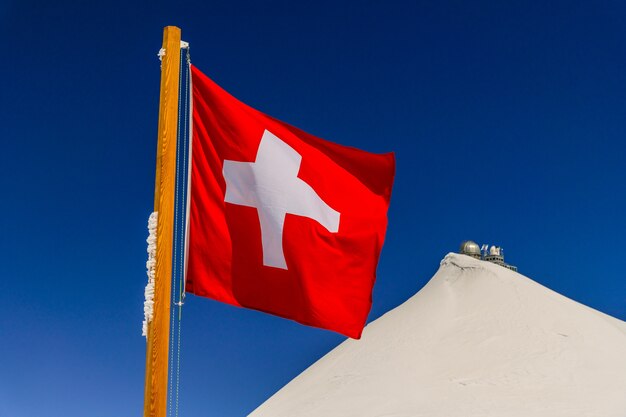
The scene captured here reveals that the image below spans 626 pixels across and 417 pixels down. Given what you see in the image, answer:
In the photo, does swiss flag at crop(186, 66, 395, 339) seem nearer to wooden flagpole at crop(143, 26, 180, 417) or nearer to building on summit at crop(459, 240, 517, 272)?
wooden flagpole at crop(143, 26, 180, 417)

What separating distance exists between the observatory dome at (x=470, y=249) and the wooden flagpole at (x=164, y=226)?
217 feet

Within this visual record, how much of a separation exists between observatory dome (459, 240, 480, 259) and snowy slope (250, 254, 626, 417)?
18.0 feet

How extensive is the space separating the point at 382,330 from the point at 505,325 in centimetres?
1118

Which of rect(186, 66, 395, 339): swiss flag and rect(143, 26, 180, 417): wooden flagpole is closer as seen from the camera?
rect(143, 26, 180, 417): wooden flagpole

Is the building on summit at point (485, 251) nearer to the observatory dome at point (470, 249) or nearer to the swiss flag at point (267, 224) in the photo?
the observatory dome at point (470, 249)

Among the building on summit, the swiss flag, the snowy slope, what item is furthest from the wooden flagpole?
the building on summit

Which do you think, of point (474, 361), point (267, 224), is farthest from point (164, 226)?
point (474, 361)

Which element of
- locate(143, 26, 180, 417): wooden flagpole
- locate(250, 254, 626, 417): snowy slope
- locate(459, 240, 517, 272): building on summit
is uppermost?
locate(459, 240, 517, 272): building on summit

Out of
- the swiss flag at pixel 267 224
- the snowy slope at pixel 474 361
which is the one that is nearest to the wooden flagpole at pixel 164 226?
the swiss flag at pixel 267 224

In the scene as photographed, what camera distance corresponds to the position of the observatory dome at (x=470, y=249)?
68.6m

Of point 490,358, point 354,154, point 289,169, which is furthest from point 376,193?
point 490,358

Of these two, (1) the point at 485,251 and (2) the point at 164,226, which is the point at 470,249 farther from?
(2) the point at 164,226

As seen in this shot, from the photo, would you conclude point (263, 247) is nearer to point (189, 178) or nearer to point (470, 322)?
point (189, 178)

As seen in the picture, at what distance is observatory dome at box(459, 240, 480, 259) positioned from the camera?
68.6 m
